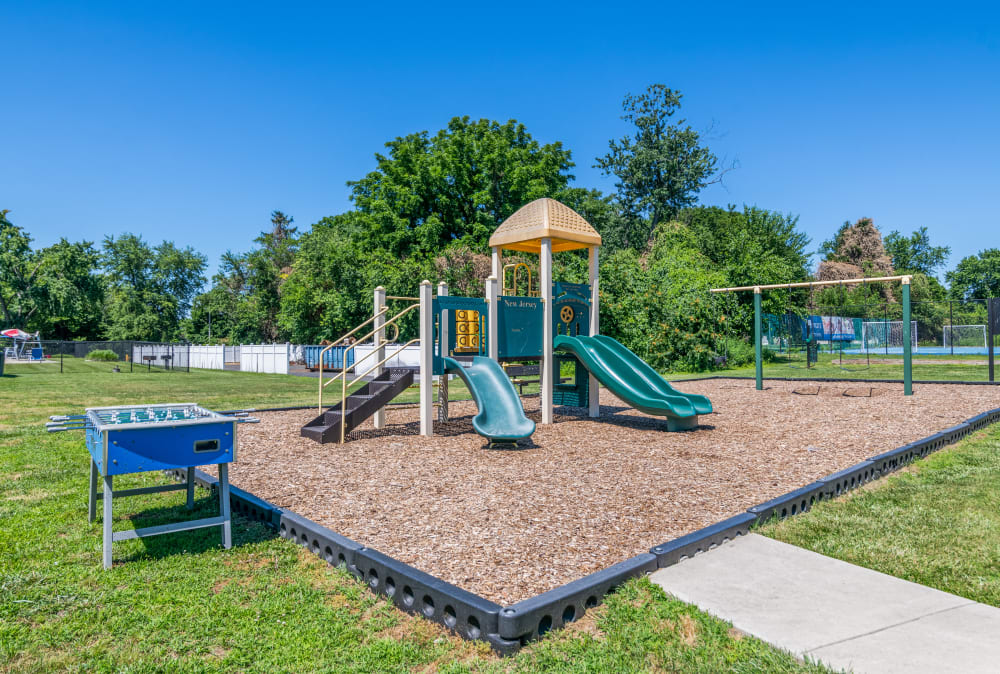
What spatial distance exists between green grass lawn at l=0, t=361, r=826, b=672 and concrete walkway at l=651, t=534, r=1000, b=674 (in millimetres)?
191

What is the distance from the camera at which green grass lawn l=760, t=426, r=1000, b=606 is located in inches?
140

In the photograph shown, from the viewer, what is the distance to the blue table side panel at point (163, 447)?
3660 millimetres

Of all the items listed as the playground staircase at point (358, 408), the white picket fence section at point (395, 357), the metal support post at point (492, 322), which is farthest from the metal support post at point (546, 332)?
the white picket fence section at point (395, 357)

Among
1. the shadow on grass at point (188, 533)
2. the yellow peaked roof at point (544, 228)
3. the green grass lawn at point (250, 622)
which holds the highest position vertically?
the yellow peaked roof at point (544, 228)

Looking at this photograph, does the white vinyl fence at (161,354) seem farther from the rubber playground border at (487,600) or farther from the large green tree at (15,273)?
the rubber playground border at (487,600)

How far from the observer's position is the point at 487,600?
9.84ft

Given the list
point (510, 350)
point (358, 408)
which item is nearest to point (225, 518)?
point (358, 408)

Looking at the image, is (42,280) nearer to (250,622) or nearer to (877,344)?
(250,622)

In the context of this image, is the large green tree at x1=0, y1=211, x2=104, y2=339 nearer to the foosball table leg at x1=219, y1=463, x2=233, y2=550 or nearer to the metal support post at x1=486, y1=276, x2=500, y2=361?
the metal support post at x1=486, y1=276, x2=500, y2=361

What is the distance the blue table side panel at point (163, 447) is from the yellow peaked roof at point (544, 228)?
6.81m

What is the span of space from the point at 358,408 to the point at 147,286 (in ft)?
243

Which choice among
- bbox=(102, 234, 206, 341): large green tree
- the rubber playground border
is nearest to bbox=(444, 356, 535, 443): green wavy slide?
the rubber playground border

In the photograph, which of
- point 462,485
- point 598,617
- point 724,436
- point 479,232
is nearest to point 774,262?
point 479,232

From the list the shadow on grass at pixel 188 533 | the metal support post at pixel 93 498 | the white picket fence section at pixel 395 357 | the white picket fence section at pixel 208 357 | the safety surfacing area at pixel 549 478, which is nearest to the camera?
the safety surfacing area at pixel 549 478
